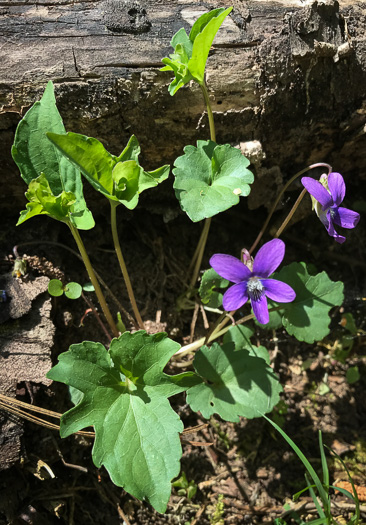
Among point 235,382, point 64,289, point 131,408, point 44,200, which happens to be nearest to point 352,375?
point 235,382

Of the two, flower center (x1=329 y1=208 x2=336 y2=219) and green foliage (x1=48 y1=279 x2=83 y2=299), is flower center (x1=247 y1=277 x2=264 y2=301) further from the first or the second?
green foliage (x1=48 y1=279 x2=83 y2=299)

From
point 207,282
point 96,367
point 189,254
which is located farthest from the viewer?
point 189,254

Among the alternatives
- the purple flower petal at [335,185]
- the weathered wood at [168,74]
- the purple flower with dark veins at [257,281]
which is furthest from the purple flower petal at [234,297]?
the weathered wood at [168,74]

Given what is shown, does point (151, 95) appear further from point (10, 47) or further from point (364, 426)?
point (364, 426)

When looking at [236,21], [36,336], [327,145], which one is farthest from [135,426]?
[236,21]

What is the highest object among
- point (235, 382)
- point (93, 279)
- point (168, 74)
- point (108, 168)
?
point (168, 74)

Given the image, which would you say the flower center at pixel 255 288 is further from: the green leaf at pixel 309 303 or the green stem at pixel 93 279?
Result: the green stem at pixel 93 279

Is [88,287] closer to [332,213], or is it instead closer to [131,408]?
[131,408]
